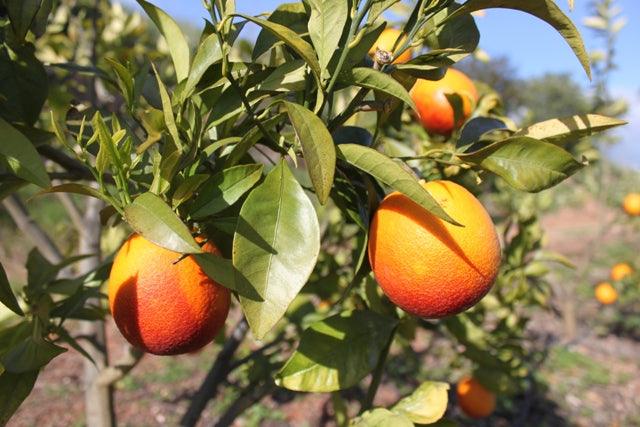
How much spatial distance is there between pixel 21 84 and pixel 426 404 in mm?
639

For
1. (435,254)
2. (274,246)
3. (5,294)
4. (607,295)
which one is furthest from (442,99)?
(607,295)

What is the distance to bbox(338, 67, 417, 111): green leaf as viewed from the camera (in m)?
0.46

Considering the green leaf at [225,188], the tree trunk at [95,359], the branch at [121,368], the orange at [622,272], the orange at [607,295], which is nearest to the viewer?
the green leaf at [225,188]

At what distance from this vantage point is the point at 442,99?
2.74 ft

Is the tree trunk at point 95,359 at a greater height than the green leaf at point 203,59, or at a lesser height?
lesser

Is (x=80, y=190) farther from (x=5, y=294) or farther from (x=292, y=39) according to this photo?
(x=292, y=39)

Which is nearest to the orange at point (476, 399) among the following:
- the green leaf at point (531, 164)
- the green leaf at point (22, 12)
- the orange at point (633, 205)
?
the green leaf at point (531, 164)

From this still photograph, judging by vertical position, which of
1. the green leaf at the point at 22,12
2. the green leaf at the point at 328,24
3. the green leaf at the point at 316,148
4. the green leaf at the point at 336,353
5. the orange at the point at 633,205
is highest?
the green leaf at the point at 22,12

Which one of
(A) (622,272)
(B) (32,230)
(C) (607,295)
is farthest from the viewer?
(A) (622,272)

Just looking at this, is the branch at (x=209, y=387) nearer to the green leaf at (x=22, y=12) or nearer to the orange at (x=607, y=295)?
the green leaf at (x=22, y=12)

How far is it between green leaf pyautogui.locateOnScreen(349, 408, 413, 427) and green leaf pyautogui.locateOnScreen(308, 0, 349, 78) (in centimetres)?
45

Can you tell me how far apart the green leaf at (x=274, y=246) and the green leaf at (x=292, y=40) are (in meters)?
0.10

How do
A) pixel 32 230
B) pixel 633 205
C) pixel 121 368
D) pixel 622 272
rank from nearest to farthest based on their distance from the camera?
pixel 121 368, pixel 32 230, pixel 633 205, pixel 622 272

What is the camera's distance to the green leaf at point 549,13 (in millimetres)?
476
